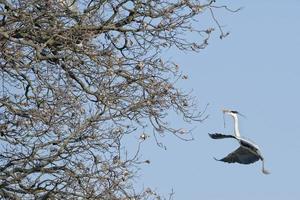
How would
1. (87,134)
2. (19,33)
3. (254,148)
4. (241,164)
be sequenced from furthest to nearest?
(87,134), (19,33), (241,164), (254,148)

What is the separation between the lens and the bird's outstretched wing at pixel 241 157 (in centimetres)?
945

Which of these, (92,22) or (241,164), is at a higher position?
(92,22)

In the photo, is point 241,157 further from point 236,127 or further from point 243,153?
point 236,127

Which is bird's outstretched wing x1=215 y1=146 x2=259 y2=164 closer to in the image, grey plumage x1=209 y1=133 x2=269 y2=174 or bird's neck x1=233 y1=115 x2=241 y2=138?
grey plumage x1=209 y1=133 x2=269 y2=174

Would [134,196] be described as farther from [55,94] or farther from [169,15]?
[169,15]

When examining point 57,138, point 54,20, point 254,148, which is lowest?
point 254,148

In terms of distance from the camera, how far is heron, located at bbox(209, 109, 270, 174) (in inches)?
347

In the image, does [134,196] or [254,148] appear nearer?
[254,148]

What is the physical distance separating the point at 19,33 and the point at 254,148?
3186 mm

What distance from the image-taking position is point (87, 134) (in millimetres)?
11281

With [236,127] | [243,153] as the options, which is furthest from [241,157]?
[236,127]

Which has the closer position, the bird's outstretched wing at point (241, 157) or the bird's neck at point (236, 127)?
the bird's neck at point (236, 127)

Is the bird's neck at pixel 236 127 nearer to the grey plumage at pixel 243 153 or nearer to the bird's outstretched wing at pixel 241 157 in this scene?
the grey plumage at pixel 243 153

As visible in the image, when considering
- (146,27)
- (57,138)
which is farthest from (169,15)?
(57,138)
